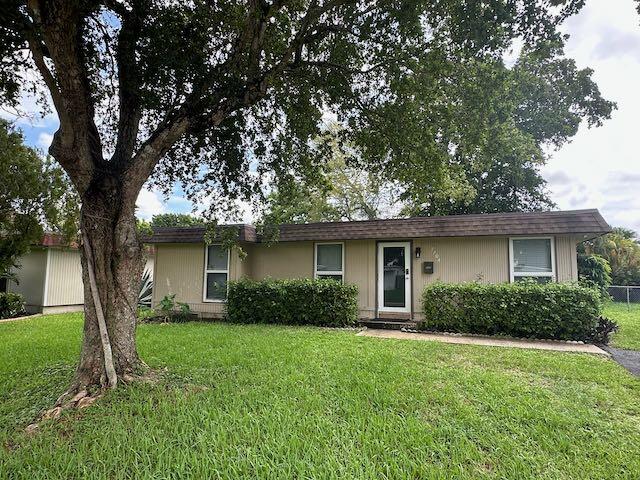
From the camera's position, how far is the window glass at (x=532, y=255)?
791 centimetres

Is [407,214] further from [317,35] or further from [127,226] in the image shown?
[127,226]

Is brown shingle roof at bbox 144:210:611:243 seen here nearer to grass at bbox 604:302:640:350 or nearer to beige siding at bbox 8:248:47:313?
grass at bbox 604:302:640:350

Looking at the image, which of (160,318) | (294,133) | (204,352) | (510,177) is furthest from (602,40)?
(510,177)

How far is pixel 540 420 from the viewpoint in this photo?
3.11 m

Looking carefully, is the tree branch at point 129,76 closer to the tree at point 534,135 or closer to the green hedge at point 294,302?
the green hedge at point 294,302

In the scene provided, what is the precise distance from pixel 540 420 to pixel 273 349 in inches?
148

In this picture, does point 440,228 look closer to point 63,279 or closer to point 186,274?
point 186,274

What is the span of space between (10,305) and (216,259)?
6.11 metres

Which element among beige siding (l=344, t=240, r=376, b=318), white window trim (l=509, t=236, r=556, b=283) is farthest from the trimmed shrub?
white window trim (l=509, t=236, r=556, b=283)

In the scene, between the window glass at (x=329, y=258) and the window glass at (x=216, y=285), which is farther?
the window glass at (x=216, y=285)

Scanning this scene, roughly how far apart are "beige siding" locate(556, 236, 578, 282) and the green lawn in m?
2.89

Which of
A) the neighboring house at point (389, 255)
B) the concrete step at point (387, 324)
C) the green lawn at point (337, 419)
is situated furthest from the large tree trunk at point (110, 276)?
the concrete step at point (387, 324)

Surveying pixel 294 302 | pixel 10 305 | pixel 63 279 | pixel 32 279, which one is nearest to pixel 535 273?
pixel 294 302

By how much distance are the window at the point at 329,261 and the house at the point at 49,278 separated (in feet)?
25.0
